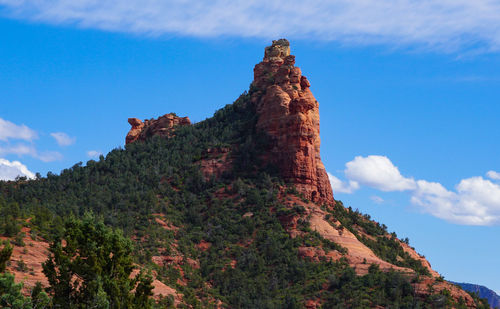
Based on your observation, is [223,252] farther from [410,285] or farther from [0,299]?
[0,299]

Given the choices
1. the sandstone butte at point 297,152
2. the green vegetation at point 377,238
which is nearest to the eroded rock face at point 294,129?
the sandstone butte at point 297,152

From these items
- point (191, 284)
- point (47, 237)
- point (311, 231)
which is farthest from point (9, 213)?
point (311, 231)

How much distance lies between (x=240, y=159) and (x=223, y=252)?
22798 mm

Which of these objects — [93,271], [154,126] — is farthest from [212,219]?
[93,271]

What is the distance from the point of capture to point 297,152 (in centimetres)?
10569

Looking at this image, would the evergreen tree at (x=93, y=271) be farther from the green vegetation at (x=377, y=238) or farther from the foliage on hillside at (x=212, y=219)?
the green vegetation at (x=377, y=238)

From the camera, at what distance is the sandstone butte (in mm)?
96938

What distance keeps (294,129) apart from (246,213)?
1666 cm

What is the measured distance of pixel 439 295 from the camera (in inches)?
3007

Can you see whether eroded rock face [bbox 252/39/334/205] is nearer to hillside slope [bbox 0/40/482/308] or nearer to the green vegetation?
hillside slope [bbox 0/40/482/308]

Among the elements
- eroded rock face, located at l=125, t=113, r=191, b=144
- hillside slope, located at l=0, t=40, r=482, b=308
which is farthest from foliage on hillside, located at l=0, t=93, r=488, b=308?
eroded rock face, located at l=125, t=113, r=191, b=144

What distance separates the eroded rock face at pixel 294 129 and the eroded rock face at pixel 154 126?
75.8 feet

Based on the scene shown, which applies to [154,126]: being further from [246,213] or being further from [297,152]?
[246,213]

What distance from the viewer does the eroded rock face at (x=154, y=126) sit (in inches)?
5184
